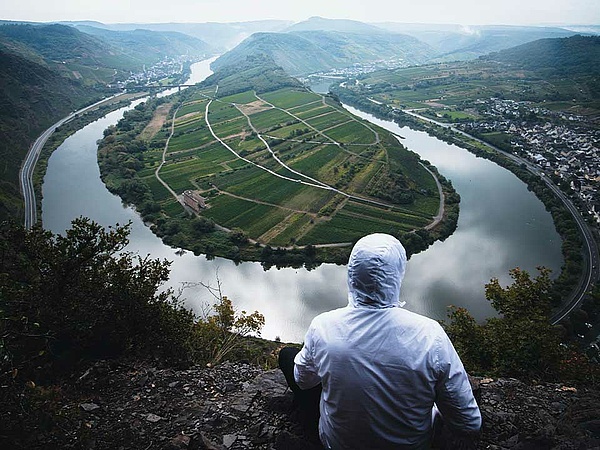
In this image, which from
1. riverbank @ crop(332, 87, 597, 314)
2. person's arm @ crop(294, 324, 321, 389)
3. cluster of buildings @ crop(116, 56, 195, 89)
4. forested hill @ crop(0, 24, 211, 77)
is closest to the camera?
person's arm @ crop(294, 324, 321, 389)

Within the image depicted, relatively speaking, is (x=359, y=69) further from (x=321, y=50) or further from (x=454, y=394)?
(x=454, y=394)

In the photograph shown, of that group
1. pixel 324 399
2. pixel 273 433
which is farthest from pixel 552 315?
pixel 324 399

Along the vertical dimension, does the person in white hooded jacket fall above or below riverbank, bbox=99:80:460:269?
above

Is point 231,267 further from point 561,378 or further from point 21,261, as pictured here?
point 561,378

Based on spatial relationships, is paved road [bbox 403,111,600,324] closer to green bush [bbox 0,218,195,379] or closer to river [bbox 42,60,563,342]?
river [bbox 42,60,563,342]

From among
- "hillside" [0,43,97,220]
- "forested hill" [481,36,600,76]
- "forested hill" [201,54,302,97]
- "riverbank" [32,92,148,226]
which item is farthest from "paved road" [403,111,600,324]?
"forested hill" [481,36,600,76]

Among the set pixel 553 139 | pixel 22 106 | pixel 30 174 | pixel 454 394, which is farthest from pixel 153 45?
pixel 454 394
